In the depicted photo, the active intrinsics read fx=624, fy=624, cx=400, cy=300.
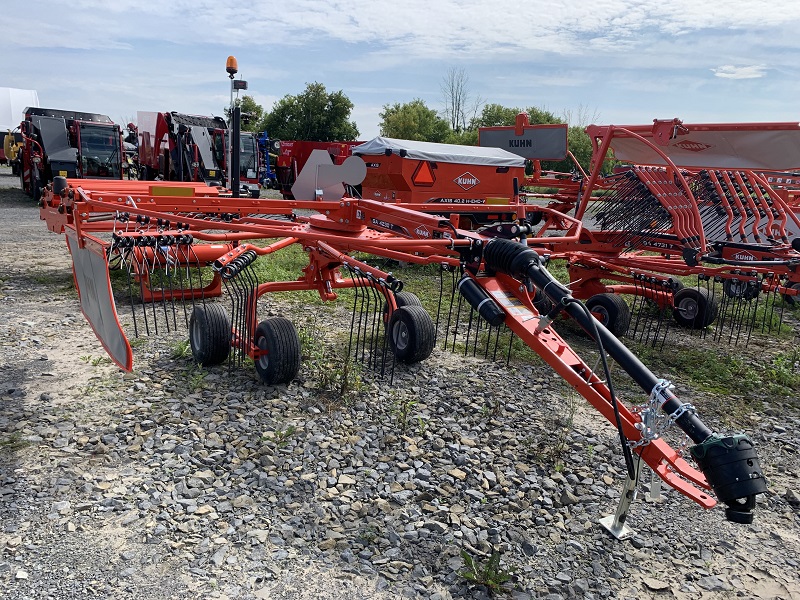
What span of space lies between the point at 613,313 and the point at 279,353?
12.3ft

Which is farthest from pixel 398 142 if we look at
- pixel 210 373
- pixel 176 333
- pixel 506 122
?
pixel 506 122

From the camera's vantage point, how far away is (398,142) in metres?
10.1

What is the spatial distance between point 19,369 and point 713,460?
4786 mm

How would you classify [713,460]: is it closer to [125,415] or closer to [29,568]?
[29,568]

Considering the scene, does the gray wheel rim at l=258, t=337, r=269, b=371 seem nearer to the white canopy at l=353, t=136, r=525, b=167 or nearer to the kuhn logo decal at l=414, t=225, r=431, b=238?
the kuhn logo decal at l=414, t=225, r=431, b=238

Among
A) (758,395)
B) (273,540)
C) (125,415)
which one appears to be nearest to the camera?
(273,540)

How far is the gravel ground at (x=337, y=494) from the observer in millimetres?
2770

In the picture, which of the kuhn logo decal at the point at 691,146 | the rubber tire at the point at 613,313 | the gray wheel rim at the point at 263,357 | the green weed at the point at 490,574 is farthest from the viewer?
the rubber tire at the point at 613,313

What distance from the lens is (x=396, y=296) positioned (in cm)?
562

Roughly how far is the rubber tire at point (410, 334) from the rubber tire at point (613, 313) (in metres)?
2.32

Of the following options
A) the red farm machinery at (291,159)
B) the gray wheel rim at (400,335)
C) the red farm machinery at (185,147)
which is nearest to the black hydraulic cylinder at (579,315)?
the gray wheel rim at (400,335)

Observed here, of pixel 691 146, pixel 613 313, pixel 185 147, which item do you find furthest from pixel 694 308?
pixel 185 147

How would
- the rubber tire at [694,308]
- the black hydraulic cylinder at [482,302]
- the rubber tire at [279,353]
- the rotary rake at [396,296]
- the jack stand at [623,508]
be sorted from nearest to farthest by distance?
the rotary rake at [396,296], the jack stand at [623,508], the black hydraulic cylinder at [482,302], the rubber tire at [279,353], the rubber tire at [694,308]

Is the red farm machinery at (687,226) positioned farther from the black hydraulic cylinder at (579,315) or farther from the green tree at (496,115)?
the green tree at (496,115)
